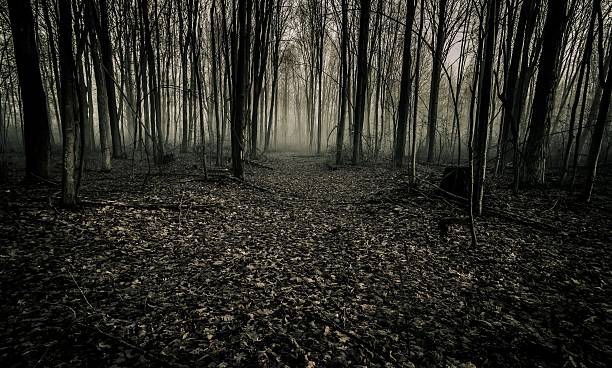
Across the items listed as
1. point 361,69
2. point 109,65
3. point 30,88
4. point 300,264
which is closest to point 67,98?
point 30,88

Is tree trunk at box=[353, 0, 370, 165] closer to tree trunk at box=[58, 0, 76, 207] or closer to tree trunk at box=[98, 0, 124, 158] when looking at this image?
tree trunk at box=[98, 0, 124, 158]

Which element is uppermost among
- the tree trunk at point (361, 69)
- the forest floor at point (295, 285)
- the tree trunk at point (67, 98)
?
the tree trunk at point (361, 69)

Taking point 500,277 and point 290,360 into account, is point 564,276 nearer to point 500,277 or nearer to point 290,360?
point 500,277

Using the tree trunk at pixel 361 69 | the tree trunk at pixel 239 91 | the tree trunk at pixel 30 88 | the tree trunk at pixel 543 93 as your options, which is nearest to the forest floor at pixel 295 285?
the tree trunk at pixel 30 88

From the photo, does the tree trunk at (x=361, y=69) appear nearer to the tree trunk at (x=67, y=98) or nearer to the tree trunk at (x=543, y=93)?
the tree trunk at (x=543, y=93)

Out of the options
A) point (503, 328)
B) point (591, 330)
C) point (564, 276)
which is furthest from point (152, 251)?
point (564, 276)

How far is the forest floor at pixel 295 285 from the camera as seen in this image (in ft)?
8.25

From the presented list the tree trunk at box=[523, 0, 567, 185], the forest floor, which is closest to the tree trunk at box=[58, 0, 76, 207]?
the forest floor

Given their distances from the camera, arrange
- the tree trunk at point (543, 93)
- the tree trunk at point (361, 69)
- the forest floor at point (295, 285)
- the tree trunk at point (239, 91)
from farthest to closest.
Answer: the tree trunk at point (361, 69), the tree trunk at point (239, 91), the tree trunk at point (543, 93), the forest floor at point (295, 285)

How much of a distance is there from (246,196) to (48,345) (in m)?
5.99

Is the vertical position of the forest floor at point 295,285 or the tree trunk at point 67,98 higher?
the tree trunk at point 67,98

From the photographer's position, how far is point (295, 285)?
12.4 ft

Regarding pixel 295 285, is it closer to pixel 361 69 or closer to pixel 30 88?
pixel 30 88

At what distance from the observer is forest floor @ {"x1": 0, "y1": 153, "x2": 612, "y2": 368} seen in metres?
2.51
